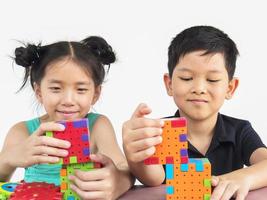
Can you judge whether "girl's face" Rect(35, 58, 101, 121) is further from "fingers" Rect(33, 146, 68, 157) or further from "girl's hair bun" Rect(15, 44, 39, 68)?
"fingers" Rect(33, 146, 68, 157)

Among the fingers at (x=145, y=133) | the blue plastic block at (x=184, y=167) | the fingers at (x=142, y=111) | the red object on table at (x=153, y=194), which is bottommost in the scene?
the red object on table at (x=153, y=194)

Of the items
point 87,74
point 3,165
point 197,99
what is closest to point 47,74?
point 87,74

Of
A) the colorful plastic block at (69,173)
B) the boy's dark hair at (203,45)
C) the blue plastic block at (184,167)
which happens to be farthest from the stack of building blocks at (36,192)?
the boy's dark hair at (203,45)

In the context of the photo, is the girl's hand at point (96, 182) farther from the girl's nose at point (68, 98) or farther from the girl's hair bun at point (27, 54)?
the girl's hair bun at point (27, 54)

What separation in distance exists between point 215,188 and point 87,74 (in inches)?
18.3

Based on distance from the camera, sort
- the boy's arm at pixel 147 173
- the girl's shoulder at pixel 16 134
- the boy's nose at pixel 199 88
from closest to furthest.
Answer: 1. the boy's arm at pixel 147 173
2. the boy's nose at pixel 199 88
3. the girl's shoulder at pixel 16 134

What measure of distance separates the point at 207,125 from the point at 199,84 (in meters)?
0.20

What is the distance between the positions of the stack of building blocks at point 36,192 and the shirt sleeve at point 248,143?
548 millimetres

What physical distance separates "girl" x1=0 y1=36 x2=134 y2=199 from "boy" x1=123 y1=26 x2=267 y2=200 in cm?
8

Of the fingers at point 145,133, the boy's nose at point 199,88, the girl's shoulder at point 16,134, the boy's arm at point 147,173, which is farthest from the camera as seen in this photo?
the girl's shoulder at point 16,134

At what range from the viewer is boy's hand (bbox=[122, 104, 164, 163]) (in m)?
0.82

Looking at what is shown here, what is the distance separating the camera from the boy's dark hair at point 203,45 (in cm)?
115

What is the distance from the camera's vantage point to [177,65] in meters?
1.16

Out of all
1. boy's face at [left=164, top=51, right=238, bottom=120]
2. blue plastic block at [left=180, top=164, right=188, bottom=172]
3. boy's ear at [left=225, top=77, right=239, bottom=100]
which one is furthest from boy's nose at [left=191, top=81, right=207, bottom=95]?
blue plastic block at [left=180, top=164, right=188, bottom=172]
